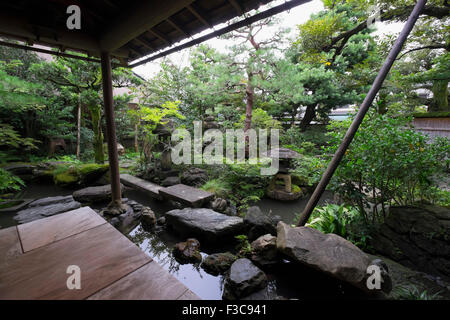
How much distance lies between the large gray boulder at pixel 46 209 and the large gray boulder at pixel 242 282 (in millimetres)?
3335

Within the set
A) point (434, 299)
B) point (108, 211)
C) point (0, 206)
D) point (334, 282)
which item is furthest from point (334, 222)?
point (0, 206)

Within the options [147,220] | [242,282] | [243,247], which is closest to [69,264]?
[242,282]

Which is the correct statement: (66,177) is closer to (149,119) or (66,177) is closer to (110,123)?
(149,119)

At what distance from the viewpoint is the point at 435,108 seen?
26.3ft

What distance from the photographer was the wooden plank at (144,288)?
51.5 inches

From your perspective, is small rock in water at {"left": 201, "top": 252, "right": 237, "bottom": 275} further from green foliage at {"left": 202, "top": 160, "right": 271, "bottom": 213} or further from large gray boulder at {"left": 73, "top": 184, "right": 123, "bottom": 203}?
large gray boulder at {"left": 73, "top": 184, "right": 123, "bottom": 203}

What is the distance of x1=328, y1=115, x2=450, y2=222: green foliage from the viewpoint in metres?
2.43

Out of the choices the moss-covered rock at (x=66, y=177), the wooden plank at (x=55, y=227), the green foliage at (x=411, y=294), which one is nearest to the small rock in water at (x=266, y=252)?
the green foliage at (x=411, y=294)

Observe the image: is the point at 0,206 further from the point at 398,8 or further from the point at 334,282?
the point at 398,8

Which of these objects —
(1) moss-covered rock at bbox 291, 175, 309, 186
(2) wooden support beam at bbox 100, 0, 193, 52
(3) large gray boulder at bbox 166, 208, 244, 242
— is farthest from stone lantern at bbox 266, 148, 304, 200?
(2) wooden support beam at bbox 100, 0, 193, 52

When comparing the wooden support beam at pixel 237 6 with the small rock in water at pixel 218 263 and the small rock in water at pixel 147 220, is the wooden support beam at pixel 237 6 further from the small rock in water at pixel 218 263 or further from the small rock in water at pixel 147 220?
the small rock in water at pixel 147 220

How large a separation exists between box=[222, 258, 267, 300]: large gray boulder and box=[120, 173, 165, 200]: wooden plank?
12.0ft

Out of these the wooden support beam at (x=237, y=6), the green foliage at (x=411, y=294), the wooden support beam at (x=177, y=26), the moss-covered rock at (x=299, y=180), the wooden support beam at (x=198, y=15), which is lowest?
the green foliage at (x=411, y=294)

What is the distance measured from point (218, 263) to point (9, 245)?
2.36 m
